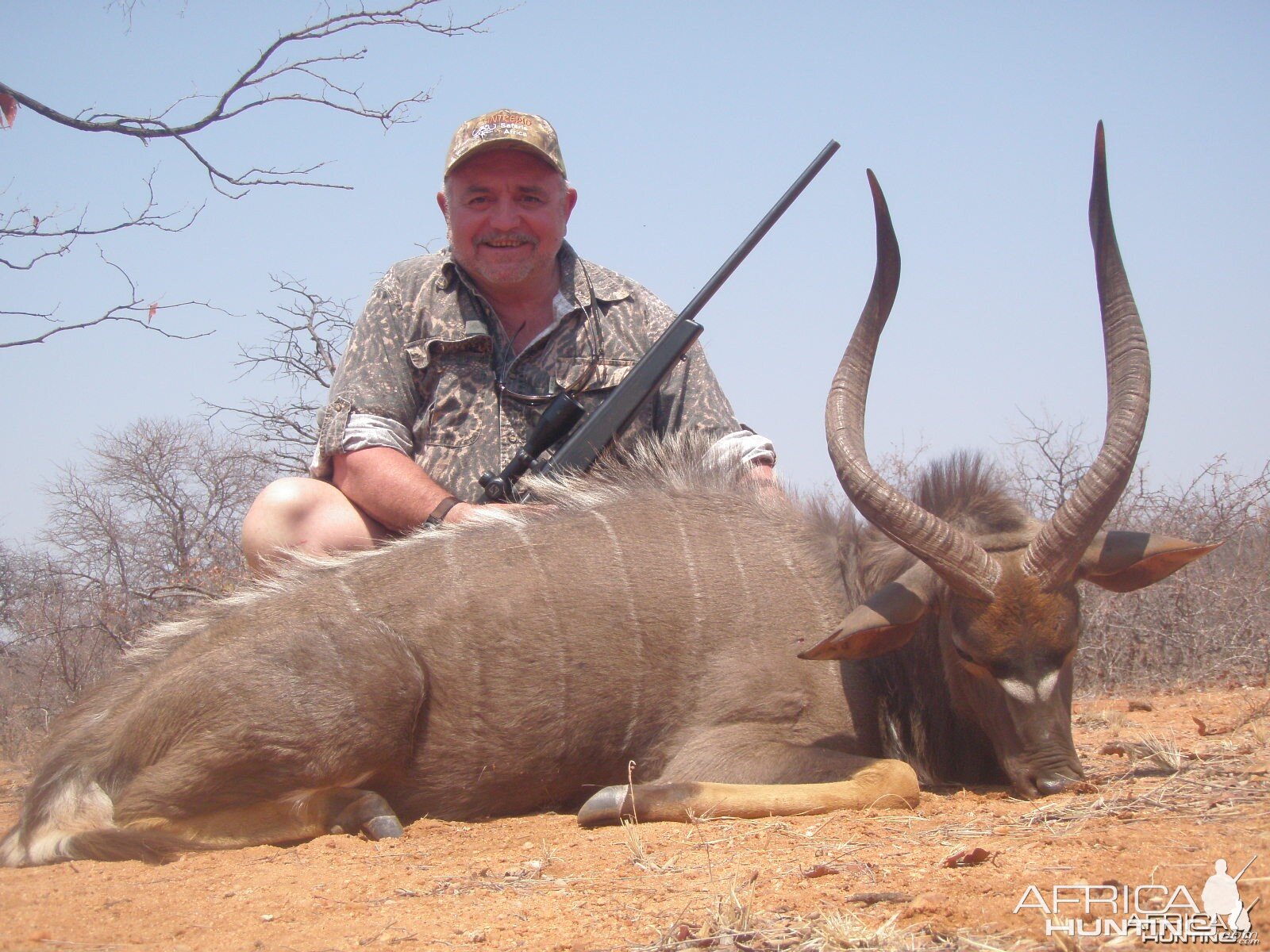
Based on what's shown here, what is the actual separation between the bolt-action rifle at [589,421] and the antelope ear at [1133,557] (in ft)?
6.06

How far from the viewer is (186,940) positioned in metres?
2.32

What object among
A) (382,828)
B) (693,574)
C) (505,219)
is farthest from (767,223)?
(382,828)

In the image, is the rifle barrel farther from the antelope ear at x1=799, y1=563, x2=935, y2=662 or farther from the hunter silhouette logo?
the hunter silhouette logo

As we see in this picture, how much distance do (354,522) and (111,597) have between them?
4277 mm

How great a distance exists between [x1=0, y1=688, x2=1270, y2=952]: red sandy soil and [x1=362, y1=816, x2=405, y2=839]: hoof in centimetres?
7

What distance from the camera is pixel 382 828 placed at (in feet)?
11.0

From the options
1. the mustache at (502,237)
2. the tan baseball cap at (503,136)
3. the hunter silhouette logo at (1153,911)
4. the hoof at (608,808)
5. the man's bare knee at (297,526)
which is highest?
the tan baseball cap at (503,136)

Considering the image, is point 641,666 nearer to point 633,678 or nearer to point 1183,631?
point 633,678

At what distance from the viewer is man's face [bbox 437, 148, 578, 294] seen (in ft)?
16.1

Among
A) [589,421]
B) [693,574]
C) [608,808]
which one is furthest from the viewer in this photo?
[589,421]

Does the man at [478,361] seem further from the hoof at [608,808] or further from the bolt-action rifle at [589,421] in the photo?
the hoof at [608,808]

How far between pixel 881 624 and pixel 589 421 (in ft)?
5.33

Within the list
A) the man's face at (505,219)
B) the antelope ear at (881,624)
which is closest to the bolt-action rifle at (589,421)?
the man's face at (505,219)

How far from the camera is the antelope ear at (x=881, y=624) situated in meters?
3.39
